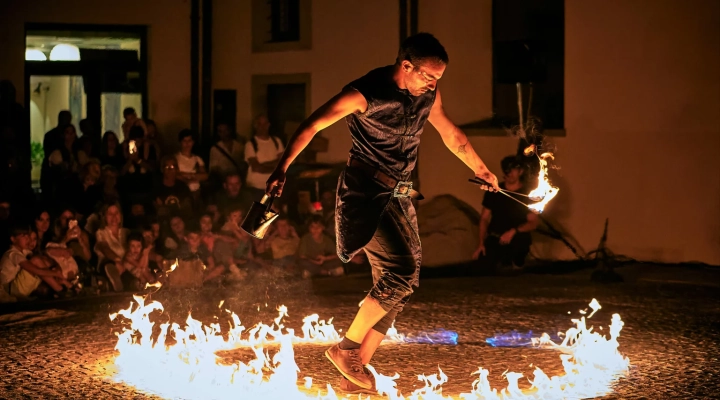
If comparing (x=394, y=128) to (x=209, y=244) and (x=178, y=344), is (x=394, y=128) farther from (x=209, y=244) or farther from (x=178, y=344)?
(x=209, y=244)

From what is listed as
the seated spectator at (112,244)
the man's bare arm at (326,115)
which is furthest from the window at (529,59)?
the man's bare arm at (326,115)

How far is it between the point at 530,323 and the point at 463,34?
5.26 metres

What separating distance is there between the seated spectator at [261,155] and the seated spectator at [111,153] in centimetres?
143

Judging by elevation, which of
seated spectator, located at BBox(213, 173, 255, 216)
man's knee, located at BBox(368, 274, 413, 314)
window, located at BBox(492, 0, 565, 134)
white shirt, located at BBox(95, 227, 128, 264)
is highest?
window, located at BBox(492, 0, 565, 134)

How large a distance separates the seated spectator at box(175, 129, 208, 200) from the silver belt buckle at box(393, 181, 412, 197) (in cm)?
626

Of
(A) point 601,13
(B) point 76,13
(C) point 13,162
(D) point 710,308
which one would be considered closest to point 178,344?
(D) point 710,308

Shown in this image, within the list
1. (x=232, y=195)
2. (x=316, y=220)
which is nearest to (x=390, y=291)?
(x=316, y=220)

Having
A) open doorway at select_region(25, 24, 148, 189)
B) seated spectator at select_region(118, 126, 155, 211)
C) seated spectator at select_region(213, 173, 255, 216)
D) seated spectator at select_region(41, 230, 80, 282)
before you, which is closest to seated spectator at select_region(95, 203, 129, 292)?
seated spectator at select_region(41, 230, 80, 282)

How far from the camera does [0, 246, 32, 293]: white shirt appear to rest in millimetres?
9328

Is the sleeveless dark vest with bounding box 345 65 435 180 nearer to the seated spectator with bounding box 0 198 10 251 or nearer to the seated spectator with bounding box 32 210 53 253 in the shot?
the seated spectator with bounding box 32 210 53 253

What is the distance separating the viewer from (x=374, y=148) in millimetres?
5777

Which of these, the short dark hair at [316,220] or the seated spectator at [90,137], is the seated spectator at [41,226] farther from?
the short dark hair at [316,220]

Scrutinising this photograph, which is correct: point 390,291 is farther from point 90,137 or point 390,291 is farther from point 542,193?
point 90,137

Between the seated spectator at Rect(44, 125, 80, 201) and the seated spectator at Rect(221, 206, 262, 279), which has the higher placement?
the seated spectator at Rect(44, 125, 80, 201)
